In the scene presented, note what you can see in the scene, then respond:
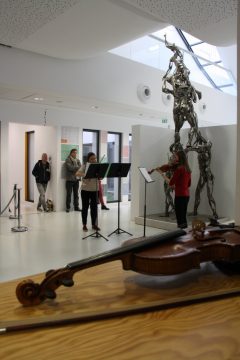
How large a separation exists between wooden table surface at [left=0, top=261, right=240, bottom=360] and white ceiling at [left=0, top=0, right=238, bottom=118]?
12.2ft

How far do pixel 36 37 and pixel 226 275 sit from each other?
536cm

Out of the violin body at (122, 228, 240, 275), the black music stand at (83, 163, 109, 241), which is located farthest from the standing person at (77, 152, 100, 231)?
the violin body at (122, 228, 240, 275)

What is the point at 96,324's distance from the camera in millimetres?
959

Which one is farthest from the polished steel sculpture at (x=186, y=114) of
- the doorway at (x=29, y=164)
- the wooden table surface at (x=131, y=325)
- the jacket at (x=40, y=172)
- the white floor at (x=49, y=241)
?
the wooden table surface at (x=131, y=325)

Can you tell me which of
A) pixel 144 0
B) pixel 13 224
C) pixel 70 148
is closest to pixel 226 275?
pixel 144 0

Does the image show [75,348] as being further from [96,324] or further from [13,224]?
[13,224]

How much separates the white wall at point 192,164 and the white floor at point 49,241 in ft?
2.46

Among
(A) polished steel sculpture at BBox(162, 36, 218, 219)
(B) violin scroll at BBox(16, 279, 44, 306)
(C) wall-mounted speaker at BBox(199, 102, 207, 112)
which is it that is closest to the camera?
(B) violin scroll at BBox(16, 279, 44, 306)

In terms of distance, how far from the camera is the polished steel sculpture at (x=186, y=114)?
650cm

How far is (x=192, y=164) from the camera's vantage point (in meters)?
7.70

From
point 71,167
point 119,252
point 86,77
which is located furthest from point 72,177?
point 119,252

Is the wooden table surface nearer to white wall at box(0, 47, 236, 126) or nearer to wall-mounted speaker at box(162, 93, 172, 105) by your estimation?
white wall at box(0, 47, 236, 126)

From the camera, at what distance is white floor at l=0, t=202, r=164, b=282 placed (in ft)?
13.6

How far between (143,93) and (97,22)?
3251 millimetres
